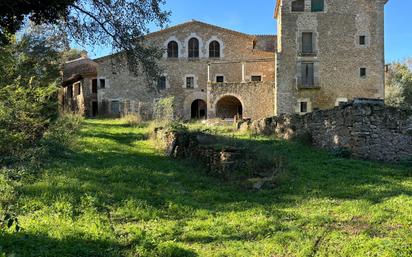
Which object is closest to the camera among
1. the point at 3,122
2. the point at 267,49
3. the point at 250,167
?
the point at 250,167

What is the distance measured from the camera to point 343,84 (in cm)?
3281

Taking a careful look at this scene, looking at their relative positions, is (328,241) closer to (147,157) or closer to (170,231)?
(170,231)

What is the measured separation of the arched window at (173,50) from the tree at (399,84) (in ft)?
62.9

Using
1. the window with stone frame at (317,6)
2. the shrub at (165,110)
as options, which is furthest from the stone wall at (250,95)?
the shrub at (165,110)

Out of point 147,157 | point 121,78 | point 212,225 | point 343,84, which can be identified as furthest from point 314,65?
point 212,225

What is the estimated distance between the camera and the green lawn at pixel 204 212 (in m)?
6.05

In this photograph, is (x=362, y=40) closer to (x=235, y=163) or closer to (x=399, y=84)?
(x=399, y=84)

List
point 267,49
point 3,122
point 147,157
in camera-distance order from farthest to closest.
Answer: point 267,49 → point 147,157 → point 3,122

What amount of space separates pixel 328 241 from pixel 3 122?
30.7 feet

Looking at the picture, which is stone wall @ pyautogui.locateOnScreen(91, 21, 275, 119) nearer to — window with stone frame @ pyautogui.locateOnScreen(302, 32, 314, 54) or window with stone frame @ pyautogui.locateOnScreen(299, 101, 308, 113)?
window with stone frame @ pyautogui.locateOnScreen(302, 32, 314, 54)

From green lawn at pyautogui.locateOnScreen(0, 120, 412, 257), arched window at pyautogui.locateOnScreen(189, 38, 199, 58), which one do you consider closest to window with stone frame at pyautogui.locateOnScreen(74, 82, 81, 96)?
arched window at pyautogui.locateOnScreen(189, 38, 199, 58)

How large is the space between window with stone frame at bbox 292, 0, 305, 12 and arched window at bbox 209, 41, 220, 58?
23.5ft

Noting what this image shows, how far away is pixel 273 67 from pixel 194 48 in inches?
259

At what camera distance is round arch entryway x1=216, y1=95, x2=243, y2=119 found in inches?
1423
